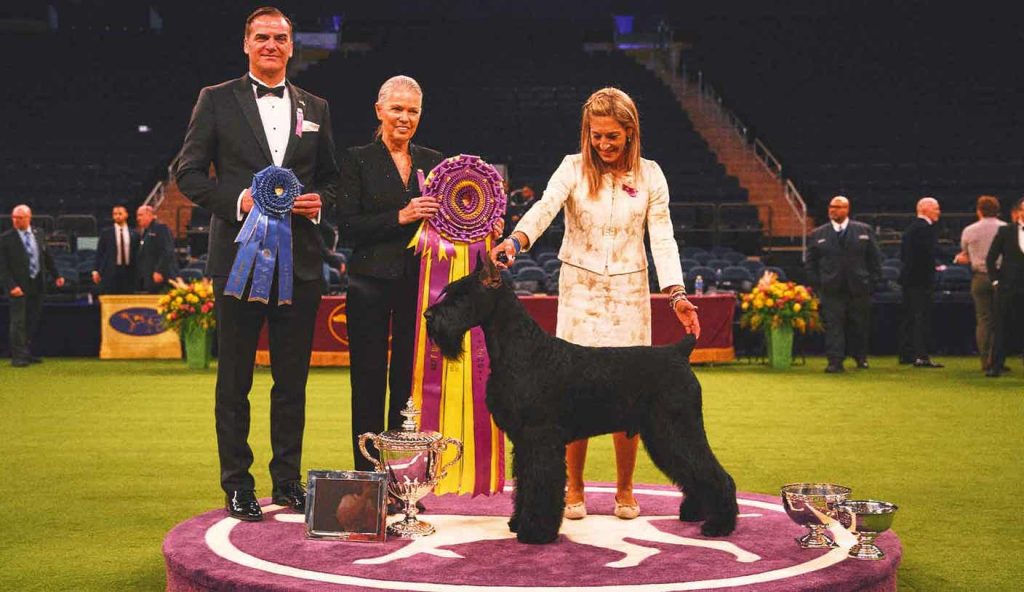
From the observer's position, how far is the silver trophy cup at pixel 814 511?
3254 mm

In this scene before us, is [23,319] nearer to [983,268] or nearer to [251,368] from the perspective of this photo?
[251,368]

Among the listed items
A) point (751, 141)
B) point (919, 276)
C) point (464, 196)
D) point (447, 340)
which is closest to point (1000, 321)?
point (919, 276)

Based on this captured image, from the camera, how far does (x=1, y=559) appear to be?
356 cm

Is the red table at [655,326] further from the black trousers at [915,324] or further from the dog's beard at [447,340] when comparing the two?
the dog's beard at [447,340]

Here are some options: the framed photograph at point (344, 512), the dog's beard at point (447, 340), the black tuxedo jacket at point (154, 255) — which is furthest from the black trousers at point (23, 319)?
the dog's beard at point (447, 340)

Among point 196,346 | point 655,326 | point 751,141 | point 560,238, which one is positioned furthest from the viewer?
point 751,141

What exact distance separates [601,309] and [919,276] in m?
7.52

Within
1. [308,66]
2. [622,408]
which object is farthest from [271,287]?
[308,66]

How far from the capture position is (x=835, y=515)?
10.6 ft

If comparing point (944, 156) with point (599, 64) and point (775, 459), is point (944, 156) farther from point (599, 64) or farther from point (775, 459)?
point (775, 459)

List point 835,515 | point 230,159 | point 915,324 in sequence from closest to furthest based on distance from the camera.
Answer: point 835,515, point 230,159, point 915,324

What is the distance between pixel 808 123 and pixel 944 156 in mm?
2568

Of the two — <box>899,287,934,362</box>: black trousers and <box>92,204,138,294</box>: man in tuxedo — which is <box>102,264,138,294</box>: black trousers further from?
<box>899,287,934,362</box>: black trousers

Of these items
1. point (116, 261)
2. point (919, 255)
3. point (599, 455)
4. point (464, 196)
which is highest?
point (919, 255)
